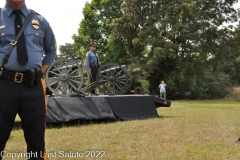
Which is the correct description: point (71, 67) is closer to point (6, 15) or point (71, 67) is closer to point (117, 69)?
point (117, 69)

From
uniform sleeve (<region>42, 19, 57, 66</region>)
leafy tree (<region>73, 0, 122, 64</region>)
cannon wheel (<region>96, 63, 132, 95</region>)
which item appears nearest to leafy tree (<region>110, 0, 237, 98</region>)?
leafy tree (<region>73, 0, 122, 64</region>)

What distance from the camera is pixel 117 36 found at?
31.3 metres

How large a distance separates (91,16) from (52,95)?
86.9 ft

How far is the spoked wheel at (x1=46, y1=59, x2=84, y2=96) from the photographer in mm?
9094

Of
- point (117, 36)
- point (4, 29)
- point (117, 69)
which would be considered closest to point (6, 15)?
point (4, 29)

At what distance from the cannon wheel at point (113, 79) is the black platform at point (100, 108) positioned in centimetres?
64

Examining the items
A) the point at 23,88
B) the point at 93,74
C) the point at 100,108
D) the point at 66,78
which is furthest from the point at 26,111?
the point at 93,74

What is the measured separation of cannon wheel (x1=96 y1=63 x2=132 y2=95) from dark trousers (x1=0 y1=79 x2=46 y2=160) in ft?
24.2

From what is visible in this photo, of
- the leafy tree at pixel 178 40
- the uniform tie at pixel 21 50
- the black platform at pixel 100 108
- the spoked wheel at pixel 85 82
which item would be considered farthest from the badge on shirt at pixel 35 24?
the leafy tree at pixel 178 40

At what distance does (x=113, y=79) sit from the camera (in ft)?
35.2

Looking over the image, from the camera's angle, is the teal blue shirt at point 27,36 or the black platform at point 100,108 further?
the black platform at point 100,108

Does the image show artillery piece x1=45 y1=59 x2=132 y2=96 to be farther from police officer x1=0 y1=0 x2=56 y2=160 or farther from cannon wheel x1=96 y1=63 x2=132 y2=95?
police officer x1=0 y1=0 x2=56 y2=160

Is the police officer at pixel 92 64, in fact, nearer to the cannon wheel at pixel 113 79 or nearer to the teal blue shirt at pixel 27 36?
the cannon wheel at pixel 113 79

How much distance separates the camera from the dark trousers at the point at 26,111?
A: 10.1ft
